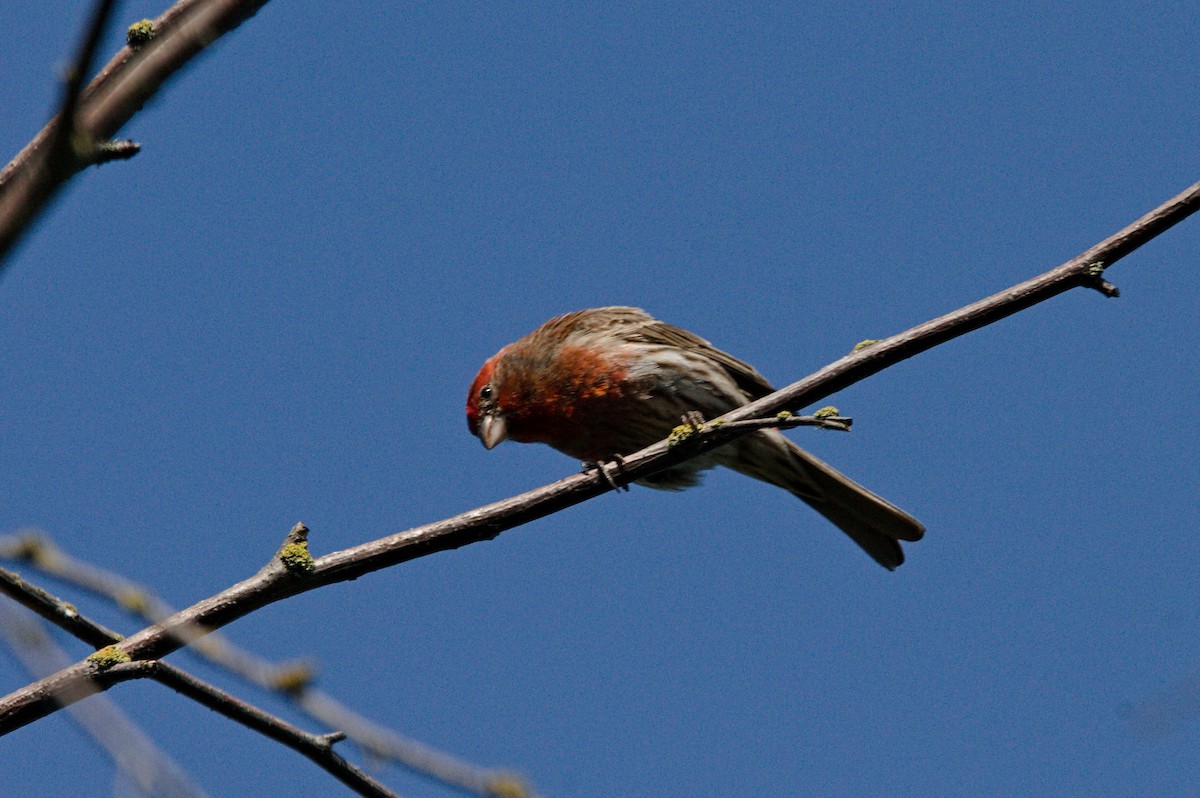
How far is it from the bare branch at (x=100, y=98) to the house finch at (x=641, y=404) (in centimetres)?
576

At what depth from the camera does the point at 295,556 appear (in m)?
4.49

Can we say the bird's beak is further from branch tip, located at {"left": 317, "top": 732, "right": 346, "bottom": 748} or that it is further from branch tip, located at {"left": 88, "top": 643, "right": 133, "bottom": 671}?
branch tip, located at {"left": 317, "top": 732, "right": 346, "bottom": 748}

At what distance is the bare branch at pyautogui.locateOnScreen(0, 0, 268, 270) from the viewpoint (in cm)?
181

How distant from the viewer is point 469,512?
500 centimetres

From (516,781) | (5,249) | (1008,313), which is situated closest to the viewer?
(5,249)

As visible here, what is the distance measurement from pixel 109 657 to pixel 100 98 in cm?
238

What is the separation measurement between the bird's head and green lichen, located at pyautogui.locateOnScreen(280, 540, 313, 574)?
406 cm

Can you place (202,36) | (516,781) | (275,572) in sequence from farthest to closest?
Answer: (275,572) < (516,781) < (202,36)

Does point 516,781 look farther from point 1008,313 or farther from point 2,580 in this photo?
point 1008,313

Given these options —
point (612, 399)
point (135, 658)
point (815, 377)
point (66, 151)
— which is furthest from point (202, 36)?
point (612, 399)

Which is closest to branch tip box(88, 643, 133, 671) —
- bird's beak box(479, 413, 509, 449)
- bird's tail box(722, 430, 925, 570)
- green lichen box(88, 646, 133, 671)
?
green lichen box(88, 646, 133, 671)

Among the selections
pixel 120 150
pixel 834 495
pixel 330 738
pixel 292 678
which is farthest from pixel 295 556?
pixel 834 495

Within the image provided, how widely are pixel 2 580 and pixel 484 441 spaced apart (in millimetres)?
4926

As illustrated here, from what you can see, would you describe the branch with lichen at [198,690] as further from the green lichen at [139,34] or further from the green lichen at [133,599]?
the green lichen at [139,34]
